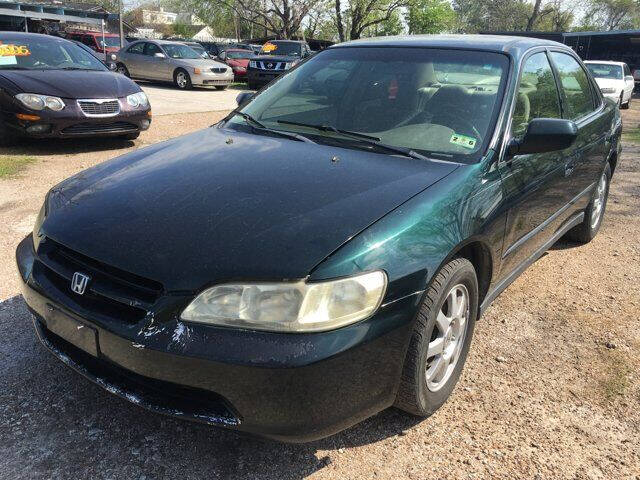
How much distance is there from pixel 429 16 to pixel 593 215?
39.3m

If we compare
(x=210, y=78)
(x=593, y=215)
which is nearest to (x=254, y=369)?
(x=593, y=215)

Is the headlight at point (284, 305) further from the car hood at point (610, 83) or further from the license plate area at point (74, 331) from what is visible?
the car hood at point (610, 83)

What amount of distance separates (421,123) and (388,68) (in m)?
0.52

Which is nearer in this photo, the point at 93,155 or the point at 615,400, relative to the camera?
the point at 615,400

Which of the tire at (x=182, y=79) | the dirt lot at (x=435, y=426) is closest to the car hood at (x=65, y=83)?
the dirt lot at (x=435, y=426)

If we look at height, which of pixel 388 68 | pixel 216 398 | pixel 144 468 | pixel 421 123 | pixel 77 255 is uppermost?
pixel 388 68

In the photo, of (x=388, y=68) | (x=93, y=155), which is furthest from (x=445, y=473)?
(x=93, y=155)

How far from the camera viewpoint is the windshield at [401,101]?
2771 mm

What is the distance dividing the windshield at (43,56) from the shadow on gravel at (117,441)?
590cm

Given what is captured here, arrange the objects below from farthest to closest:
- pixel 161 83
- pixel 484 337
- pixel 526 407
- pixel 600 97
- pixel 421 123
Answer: pixel 161 83 → pixel 600 97 → pixel 484 337 → pixel 421 123 → pixel 526 407

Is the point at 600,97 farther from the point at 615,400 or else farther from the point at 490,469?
the point at 490,469

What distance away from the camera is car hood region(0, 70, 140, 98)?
21.7 feet

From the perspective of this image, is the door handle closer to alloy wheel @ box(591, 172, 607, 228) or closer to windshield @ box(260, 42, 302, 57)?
alloy wheel @ box(591, 172, 607, 228)

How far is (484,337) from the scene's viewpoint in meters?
3.16
